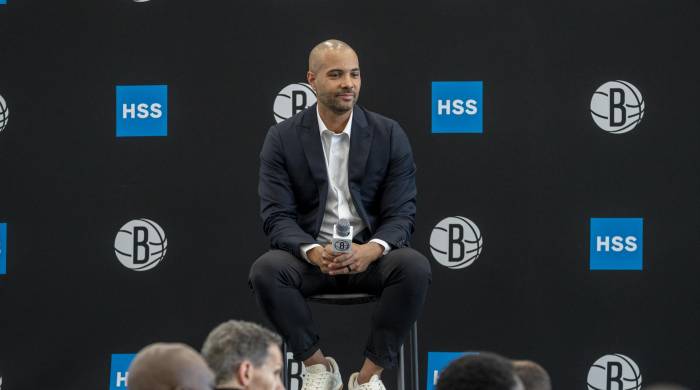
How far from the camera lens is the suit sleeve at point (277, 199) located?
3.65 meters

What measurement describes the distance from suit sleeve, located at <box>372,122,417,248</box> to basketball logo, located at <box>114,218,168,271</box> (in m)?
1.15

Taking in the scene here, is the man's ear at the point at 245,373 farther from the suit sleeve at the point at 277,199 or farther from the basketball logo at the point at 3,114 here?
the basketball logo at the point at 3,114

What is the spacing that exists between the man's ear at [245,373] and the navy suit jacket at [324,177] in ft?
4.38

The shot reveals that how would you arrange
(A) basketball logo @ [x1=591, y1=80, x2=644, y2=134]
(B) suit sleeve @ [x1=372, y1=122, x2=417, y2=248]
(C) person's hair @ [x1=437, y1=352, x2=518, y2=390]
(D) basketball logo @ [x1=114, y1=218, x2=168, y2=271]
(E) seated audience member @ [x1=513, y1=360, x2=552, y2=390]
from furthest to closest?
1. (D) basketball logo @ [x1=114, y1=218, x2=168, y2=271]
2. (A) basketball logo @ [x1=591, y1=80, x2=644, y2=134]
3. (B) suit sleeve @ [x1=372, y1=122, x2=417, y2=248]
4. (E) seated audience member @ [x1=513, y1=360, x2=552, y2=390]
5. (C) person's hair @ [x1=437, y1=352, x2=518, y2=390]

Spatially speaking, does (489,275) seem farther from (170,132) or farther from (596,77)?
(170,132)

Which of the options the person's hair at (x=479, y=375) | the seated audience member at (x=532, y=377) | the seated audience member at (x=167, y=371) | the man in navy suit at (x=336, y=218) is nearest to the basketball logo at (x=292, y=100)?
the man in navy suit at (x=336, y=218)

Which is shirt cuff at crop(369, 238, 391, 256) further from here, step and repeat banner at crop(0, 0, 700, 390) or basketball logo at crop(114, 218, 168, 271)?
basketball logo at crop(114, 218, 168, 271)

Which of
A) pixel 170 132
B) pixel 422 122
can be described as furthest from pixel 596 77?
pixel 170 132

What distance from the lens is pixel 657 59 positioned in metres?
4.34

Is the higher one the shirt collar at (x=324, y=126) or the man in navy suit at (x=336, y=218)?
the shirt collar at (x=324, y=126)

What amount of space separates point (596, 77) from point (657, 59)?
0.26 metres

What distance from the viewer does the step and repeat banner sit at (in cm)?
435

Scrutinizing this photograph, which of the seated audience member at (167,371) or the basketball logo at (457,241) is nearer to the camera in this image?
the seated audience member at (167,371)

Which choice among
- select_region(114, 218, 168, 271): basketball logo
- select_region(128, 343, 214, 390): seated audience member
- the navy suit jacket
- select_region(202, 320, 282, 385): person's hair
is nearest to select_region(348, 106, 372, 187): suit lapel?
the navy suit jacket
